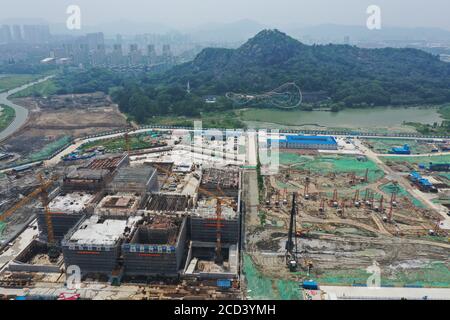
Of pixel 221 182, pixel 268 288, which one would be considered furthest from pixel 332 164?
pixel 268 288

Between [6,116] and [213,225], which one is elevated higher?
[6,116]

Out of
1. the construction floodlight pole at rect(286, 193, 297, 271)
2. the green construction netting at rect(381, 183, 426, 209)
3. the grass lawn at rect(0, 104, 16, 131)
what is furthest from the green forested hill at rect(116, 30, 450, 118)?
the construction floodlight pole at rect(286, 193, 297, 271)

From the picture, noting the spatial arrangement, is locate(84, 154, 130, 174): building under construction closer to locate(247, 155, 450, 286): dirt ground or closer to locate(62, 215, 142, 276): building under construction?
locate(62, 215, 142, 276): building under construction

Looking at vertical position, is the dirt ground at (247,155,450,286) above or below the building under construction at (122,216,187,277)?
below

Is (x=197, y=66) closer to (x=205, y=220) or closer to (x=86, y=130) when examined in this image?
(x=86, y=130)

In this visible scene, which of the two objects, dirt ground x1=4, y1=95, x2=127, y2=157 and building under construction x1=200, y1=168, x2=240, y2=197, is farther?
dirt ground x1=4, y1=95, x2=127, y2=157

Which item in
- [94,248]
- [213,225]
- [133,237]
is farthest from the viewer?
[213,225]

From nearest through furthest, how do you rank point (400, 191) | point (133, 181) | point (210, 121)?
point (133, 181), point (400, 191), point (210, 121)

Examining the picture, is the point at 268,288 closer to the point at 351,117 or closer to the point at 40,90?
the point at 351,117
